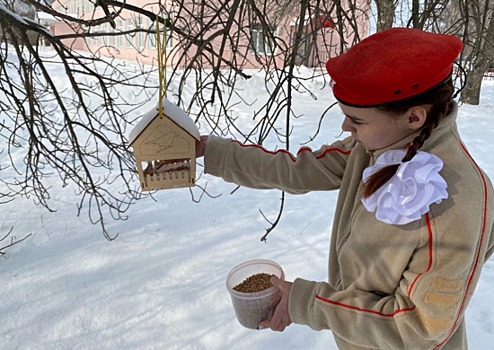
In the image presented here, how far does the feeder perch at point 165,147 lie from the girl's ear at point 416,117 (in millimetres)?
622

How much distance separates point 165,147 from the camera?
4.30 feet

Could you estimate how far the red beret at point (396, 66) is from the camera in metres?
0.89

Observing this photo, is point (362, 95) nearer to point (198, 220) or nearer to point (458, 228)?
point (458, 228)

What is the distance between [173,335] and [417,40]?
2.45m

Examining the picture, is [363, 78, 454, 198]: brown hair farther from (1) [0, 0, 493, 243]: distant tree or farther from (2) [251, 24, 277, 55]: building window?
(2) [251, 24, 277, 55]: building window

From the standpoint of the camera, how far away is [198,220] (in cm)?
430

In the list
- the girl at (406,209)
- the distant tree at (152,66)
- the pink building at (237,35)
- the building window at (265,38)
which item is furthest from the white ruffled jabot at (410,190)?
the building window at (265,38)

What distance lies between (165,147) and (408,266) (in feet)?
2.46

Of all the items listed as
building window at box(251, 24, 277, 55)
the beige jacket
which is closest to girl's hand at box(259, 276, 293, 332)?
the beige jacket

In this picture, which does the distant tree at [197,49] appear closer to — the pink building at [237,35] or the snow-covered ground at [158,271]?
the pink building at [237,35]

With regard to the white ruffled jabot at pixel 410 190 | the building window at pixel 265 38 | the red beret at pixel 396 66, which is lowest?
the white ruffled jabot at pixel 410 190

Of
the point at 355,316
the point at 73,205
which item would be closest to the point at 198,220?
the point at 73,205

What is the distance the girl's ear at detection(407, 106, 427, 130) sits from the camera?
0.93m

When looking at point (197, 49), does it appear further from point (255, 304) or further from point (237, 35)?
point (255, 304)
